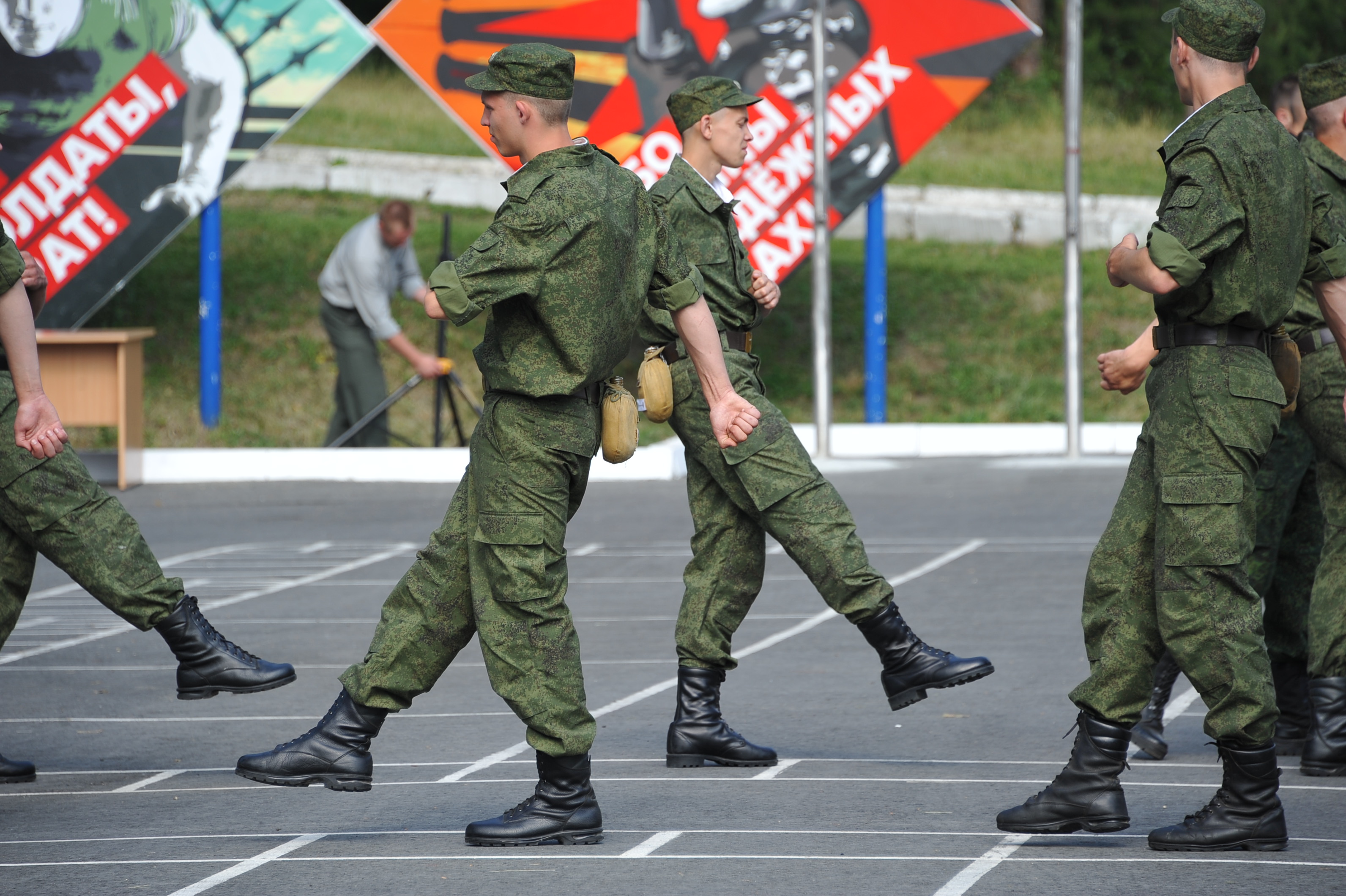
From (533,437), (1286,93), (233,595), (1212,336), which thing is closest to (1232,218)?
(1212,336)

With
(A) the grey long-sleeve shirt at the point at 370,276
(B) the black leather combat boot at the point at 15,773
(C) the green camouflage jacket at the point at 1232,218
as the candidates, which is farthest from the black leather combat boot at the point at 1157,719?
(A) the grey long-sleeve shirt at the point at 370,276

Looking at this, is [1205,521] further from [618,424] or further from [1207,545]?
[618,424]

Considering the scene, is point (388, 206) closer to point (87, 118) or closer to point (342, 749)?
point (87, 118)

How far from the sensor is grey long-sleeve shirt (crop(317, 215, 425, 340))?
13609mm

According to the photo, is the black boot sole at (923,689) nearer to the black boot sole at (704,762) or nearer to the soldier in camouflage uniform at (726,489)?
the soldier in camouflage uniform at (726,489)

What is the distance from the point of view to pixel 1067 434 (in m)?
14.6

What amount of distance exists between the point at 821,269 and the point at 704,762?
30.6 feet

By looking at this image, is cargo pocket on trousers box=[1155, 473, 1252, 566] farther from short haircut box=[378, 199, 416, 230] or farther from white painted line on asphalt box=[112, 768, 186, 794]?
short haircut box=[378, 199, 416, 230]

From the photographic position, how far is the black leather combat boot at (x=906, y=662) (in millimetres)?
5195

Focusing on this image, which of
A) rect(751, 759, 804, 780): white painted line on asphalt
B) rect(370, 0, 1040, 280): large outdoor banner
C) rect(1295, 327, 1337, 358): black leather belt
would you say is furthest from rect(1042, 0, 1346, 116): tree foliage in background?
rect(751, 759, 804, 780): white painted line on asphalt

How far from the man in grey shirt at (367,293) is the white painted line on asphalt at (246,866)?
8.51 metres

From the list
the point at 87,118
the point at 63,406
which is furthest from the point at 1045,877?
the point at 87,118

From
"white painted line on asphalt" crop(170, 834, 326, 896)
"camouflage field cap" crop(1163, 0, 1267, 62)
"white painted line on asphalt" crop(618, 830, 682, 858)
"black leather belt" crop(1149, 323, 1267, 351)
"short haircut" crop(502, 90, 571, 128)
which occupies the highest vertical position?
"camouflage field cap" crop(1163, 0, 1267, 62)

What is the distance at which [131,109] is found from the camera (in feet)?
49.8
